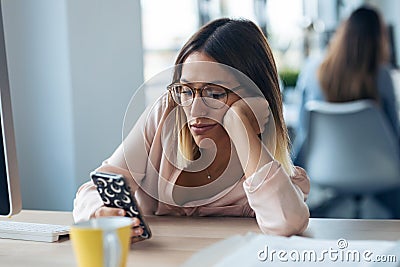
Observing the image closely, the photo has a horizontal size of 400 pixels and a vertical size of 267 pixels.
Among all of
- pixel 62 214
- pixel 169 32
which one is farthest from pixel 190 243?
pixel 169 32

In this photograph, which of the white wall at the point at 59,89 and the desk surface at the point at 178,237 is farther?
the white wall at the point at 59,89

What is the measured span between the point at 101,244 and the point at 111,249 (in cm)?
1

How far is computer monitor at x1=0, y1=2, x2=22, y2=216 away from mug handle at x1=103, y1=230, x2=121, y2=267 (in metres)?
0.40

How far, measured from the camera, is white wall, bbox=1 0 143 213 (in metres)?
2.02

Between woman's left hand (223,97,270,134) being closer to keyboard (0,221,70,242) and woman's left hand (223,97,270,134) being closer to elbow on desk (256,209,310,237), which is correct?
elbow on desk (256,209,310,237)

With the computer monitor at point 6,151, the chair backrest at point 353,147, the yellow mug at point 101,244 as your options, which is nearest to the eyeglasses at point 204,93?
the computer monitor at point 6,151

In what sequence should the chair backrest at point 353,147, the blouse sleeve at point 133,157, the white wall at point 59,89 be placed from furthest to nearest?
the chair backrest at point 353,147, the white wall at point 59,89, the blouse sleeve at point 133,157

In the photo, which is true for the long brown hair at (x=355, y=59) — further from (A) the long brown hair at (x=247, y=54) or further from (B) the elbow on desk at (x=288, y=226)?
(B) the elbow on desk at (x=288, y=226)

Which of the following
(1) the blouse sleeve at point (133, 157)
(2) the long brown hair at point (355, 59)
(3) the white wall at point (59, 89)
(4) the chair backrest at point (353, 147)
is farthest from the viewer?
(2) the long brown hair at point (355, 59)

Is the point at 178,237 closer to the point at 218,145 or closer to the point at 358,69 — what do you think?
the point at 218,145

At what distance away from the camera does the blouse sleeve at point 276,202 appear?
118 centimetres

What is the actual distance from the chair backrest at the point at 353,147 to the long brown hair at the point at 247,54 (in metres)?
1.60

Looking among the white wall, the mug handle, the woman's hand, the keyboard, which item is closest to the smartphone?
the woman's hand

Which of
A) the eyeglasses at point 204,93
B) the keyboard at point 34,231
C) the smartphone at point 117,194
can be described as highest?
the eyeglasses at point 204,93
